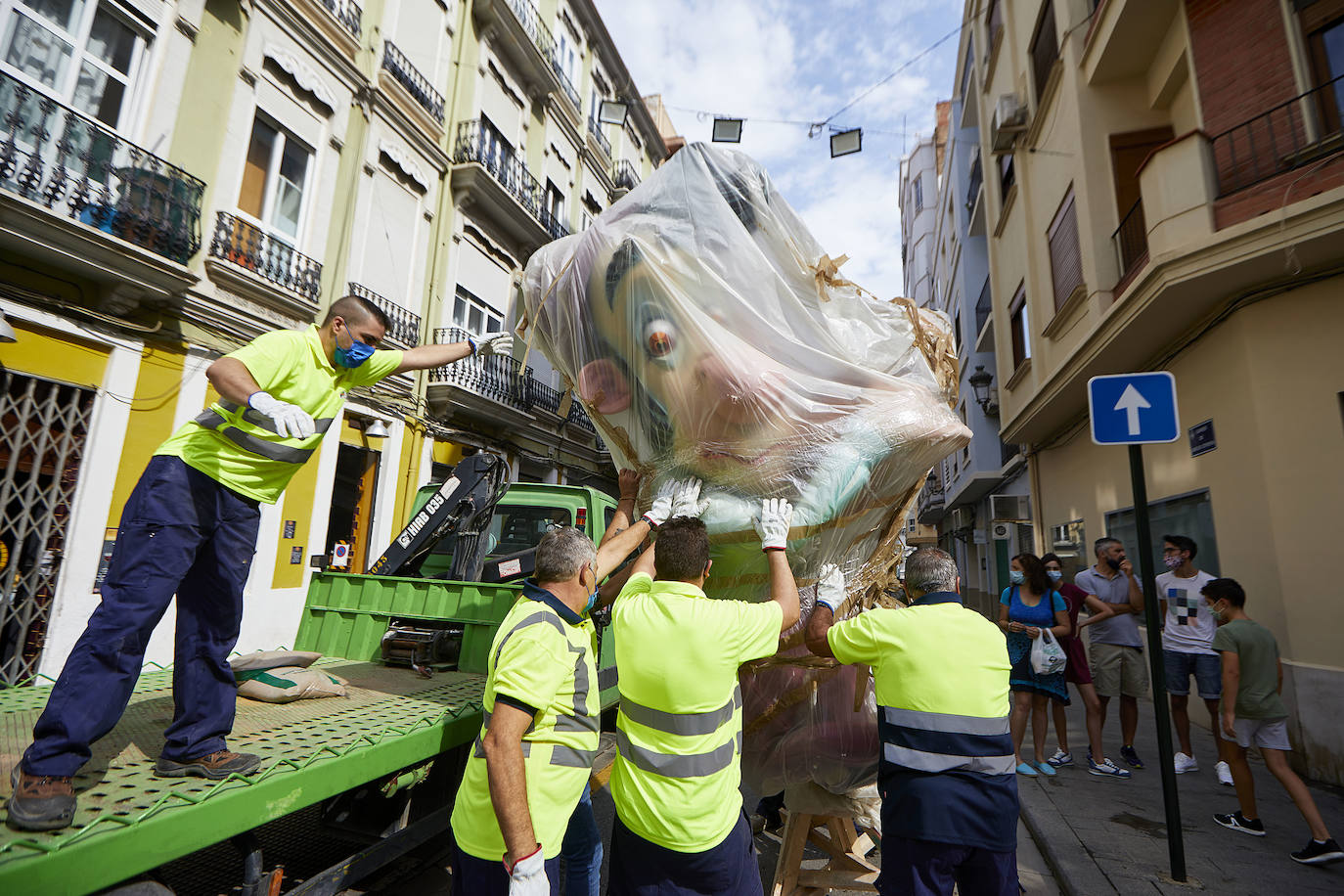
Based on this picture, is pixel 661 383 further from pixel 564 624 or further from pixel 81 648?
pixel 81 648

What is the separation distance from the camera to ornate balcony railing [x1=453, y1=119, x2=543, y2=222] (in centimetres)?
1293

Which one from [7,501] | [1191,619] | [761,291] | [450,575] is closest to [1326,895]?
[1191,619]

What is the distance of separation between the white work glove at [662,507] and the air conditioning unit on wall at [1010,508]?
1135 centimetres

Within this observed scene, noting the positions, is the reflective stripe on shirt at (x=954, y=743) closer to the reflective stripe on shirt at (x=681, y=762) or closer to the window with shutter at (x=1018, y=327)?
the reflective stripe on shirt at (x=681, y=762)

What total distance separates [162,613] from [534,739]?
1.18m

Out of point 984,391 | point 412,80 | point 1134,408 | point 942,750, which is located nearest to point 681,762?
point 942,750

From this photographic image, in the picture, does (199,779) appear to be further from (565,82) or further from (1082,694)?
(565,82)

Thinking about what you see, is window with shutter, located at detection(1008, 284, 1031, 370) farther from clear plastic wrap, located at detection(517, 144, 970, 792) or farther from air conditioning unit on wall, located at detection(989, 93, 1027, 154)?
clear plastic wrap, located at detection(517, 144, 970, 792)

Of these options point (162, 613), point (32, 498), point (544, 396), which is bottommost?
point (162, 613)

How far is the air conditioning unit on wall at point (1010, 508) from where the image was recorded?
12.6 metres

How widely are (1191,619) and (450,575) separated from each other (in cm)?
546

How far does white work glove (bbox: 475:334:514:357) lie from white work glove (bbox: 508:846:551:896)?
8.04 feet

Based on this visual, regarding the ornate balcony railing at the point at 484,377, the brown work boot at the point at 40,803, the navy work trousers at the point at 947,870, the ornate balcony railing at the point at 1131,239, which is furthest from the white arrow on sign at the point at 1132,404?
the ornate balcony railing at the point at 484,377

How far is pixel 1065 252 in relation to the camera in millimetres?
9391
